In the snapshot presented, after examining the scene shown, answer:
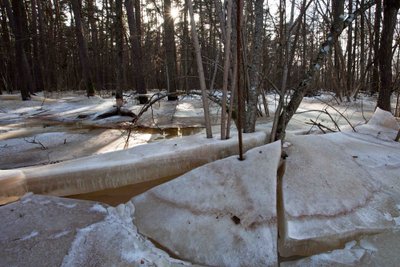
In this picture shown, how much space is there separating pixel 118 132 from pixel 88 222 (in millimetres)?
2889

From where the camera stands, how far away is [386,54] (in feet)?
10.6

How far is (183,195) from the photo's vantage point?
1640 mm

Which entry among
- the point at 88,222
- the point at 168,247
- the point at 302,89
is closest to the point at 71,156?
the point at 88,222

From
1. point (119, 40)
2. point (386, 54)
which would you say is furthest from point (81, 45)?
point (386, 54)

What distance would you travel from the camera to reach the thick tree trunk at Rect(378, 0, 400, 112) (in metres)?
3.08

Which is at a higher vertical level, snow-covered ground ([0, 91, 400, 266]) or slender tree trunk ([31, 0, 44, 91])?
slender tree trunk ([31, 0, 44, 91])

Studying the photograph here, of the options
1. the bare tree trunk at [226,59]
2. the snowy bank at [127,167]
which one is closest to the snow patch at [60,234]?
the snowy bank at [127,167]

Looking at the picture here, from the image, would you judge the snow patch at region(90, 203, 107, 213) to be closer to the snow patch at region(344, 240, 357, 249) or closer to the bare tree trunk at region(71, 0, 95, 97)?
the snow patch at region(344, 240, 357, 249)

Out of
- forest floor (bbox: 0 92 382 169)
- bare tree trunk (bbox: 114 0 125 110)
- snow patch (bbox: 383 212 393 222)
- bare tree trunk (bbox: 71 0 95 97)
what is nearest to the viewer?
snow patch (bbox: 383 212 393 222)

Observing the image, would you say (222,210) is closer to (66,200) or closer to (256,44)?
(66,200)

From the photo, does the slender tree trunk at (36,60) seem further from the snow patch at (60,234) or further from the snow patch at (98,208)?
the snow patch at (60,234)

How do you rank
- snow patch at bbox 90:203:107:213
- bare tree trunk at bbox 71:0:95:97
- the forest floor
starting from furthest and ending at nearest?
bare tree trunk at bbox 71:0:95:97
the forest floor
snow patch at bbox 90:203:107:213

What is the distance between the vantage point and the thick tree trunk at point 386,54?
10.1 ft

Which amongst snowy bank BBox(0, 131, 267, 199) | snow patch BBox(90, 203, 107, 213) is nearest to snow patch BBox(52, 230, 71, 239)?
snow patch BBox(90, 203, 107, 213)
